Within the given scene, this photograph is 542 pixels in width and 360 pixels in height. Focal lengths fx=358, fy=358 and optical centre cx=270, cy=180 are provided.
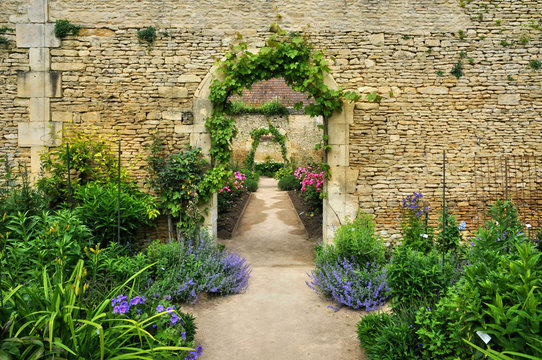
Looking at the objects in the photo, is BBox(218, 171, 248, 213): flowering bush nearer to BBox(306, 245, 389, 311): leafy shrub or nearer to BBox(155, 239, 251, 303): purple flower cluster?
BBox(155, 239, 251, 303): purple flower cluster

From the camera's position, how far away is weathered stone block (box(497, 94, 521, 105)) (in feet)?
19.5

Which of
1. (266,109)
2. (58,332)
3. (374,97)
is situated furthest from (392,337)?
(266,109)

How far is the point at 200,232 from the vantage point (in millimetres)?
5793

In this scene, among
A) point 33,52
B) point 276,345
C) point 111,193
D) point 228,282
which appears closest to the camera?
point 276,345

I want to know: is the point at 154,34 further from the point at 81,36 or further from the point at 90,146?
the point at 90,146

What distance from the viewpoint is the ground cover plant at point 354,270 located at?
4.29m

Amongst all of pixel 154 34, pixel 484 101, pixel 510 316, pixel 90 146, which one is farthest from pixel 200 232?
pixel 484 101

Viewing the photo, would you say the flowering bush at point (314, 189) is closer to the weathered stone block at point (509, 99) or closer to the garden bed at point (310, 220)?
the garden bed at point (310, 220)

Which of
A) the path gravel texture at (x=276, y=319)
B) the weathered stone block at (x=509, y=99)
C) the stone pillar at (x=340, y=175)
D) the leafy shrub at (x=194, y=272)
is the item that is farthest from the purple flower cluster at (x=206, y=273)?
the weathered stone block at (x=509, y=99)

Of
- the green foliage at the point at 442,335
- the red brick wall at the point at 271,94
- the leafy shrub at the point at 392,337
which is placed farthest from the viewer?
the red brick wall at the point at 271,94

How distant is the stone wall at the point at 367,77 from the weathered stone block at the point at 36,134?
9cm

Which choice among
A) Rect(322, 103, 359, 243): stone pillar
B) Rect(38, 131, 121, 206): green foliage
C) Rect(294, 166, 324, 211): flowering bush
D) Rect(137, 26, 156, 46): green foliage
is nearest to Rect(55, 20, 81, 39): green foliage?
Rect(137, 26, 156, 46): green foliage

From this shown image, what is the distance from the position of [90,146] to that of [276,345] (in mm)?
4339

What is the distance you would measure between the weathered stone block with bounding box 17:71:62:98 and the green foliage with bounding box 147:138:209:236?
1868 millimetres
